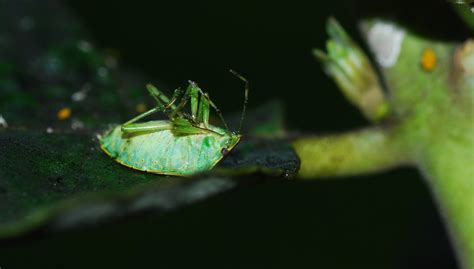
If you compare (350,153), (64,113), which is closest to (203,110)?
(64,113)

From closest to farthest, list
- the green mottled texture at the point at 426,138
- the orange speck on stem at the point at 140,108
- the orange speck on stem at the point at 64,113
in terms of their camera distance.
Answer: the green mottled texture at the point at 426,138, the orange speck on stem at the point at 64,113, the orange speck on stem at the point at 140,108

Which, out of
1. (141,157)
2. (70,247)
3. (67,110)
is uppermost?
(67,110)

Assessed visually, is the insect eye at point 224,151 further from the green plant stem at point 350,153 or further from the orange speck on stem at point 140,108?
the orange speck on stem at point 140,108

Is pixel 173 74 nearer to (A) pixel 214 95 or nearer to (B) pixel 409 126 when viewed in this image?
(A) pixel 214 95

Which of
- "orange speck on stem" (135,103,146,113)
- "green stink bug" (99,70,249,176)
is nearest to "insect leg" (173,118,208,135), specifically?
"green stink bug" (99,70,249,176)

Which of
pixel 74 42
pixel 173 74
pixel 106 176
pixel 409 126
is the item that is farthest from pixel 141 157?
pixel 173 74

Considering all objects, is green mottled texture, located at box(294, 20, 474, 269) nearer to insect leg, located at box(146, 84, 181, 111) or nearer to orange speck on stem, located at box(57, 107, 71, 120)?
insect leg, located at box(146, 84, 181, 111)

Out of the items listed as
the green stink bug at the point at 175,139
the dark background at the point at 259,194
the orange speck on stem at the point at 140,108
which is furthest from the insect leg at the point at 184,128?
the dark background at the point at 259,194
